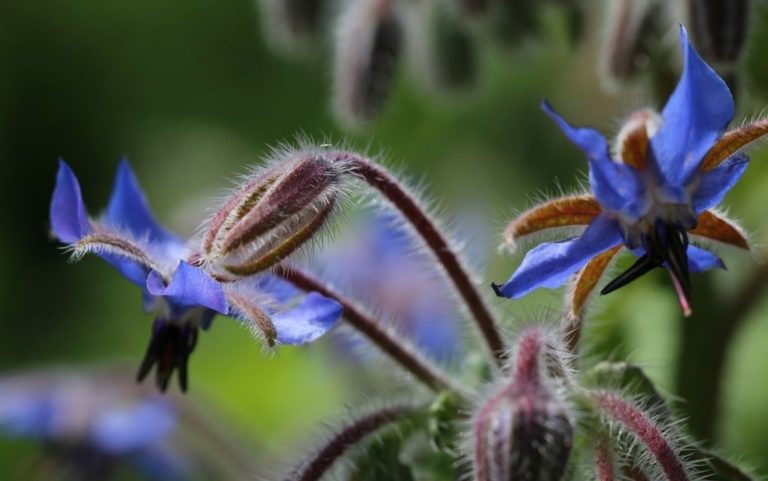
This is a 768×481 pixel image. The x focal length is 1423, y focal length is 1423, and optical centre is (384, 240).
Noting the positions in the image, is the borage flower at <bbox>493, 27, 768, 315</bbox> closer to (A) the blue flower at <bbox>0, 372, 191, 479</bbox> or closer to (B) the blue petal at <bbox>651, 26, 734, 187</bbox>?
(B) the blue petal at <bbox>651, 26, 734, 187</bbox>

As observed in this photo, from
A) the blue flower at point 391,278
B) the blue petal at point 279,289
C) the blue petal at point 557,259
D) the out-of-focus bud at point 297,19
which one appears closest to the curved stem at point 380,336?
the blue petal at point 279,289

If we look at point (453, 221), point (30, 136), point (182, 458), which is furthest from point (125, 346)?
point (453, 221)

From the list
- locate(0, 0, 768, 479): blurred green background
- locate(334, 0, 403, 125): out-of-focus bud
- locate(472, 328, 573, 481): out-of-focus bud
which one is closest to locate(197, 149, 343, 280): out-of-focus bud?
locate(472, 328, 573, 481): out-of-focus bud

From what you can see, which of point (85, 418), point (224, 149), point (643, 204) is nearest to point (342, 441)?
point (643, 204)

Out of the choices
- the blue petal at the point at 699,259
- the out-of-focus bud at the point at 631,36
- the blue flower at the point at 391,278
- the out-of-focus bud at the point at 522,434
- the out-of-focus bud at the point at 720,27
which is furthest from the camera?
the blue flower at the point at 391,278

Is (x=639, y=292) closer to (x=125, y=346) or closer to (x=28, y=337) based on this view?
(x=125, y=346)

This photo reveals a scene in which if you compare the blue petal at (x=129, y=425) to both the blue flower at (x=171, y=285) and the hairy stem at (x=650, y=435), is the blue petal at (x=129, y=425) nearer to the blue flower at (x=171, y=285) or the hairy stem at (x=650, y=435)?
the blue flower at (x=171, y=285)

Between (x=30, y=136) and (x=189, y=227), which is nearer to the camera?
(x=189, y=227)

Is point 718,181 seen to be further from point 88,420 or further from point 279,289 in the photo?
point 88,420
